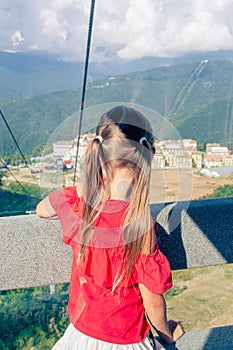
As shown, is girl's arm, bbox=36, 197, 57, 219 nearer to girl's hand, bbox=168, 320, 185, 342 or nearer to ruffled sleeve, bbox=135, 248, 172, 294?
ruffled sleeve, bbox=135, 248, 172, 294

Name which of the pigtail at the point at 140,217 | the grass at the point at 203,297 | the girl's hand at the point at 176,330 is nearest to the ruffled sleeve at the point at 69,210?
the pigtail at the point at 140,217

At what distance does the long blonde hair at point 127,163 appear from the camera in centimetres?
97

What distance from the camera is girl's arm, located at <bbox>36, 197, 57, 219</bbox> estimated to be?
1.12 metres

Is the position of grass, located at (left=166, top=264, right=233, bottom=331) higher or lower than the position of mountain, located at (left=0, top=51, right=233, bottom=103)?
lower

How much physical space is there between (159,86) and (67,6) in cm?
53

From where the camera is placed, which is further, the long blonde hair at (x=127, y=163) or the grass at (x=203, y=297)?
the grass at (x=203, y=297)

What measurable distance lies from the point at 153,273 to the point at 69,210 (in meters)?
0.25

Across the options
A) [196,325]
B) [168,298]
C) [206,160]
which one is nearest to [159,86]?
[206,160]

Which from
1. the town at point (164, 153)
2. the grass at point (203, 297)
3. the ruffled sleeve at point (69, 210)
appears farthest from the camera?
the grass at point (203, 297)

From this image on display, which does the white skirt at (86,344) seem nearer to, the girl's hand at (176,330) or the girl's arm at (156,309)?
the girl's arm at (156,309)

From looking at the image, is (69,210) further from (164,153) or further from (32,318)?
(32,318)

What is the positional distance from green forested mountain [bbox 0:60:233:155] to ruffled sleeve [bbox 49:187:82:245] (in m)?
0.43

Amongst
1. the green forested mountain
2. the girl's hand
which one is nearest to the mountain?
the green forested mountain

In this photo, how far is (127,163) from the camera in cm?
98
